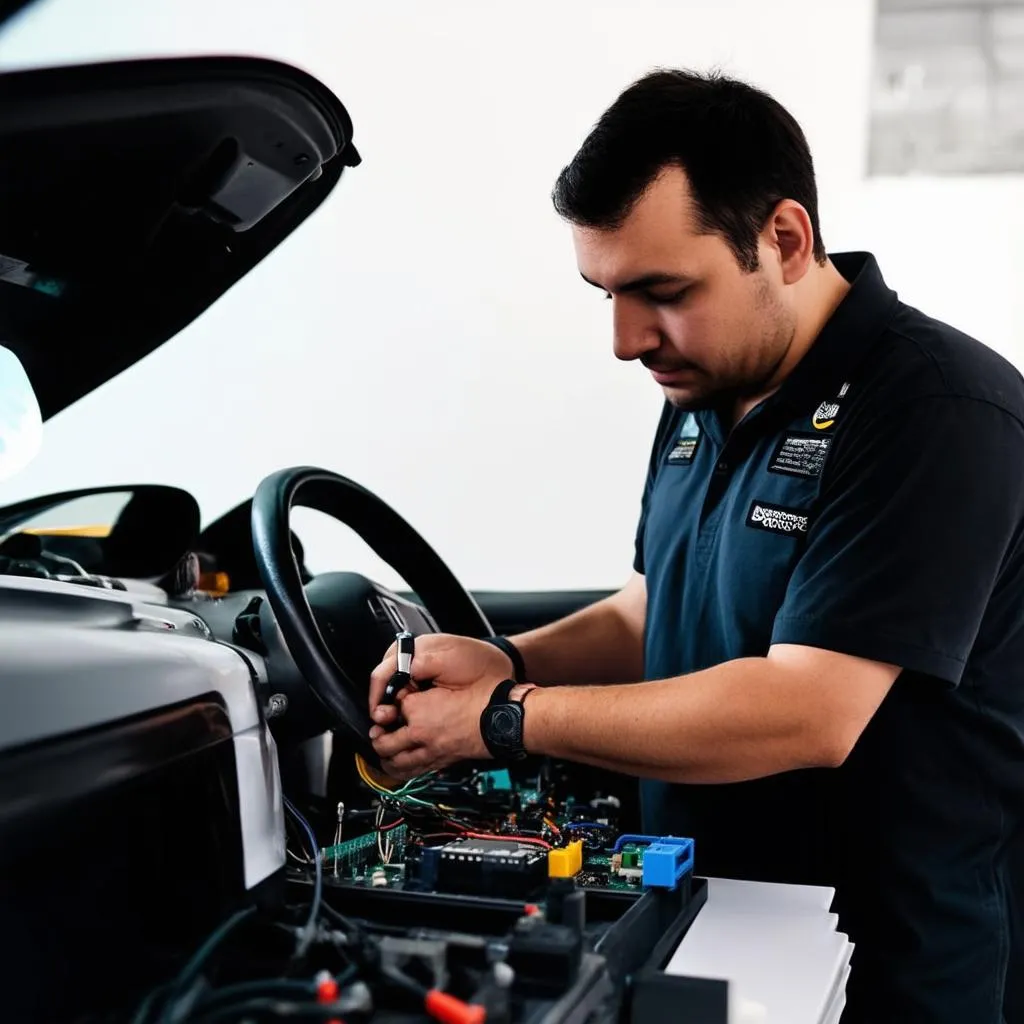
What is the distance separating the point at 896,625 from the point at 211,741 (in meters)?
0.74

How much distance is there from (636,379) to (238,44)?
134 centimetres

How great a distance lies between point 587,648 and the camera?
71.1 inches

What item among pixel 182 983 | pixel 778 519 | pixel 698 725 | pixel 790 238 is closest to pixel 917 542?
pixel 778 519

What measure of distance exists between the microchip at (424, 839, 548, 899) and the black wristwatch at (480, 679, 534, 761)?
244mm

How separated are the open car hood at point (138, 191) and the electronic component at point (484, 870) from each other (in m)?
0.69

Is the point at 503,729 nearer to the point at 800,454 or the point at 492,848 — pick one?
the point at 492,848

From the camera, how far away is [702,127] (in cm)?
146

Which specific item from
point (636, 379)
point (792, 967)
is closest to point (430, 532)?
point (636, 379)

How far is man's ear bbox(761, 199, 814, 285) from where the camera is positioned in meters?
1.47

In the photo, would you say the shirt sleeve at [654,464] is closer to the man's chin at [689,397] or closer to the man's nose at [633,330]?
the man's chin at [689,397]

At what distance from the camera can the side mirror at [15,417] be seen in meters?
1.38

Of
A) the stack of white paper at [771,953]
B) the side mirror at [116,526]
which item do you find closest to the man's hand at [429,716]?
the stack of white paper at [771,953]

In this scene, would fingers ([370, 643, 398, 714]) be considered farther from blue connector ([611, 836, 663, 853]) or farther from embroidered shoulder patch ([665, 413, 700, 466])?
embroidered shoulder patch ([665, 413, 700, 466])

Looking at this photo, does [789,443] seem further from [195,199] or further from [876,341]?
[195,199]
